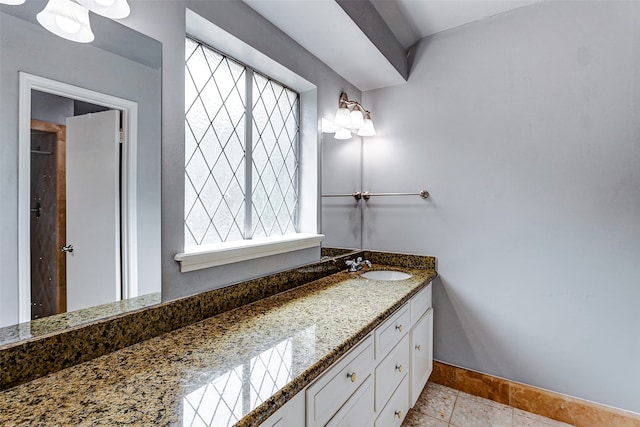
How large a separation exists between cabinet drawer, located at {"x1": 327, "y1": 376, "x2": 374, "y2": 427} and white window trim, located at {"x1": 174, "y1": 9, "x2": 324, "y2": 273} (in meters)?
0.71

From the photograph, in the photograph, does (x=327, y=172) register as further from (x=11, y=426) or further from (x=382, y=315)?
(x=11, y=426)

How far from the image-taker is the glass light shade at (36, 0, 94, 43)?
743 mm

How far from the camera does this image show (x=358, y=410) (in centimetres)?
112

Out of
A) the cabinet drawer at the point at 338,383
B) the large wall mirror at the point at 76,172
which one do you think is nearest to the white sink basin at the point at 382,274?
the cabinet drawer at the point at 338,383

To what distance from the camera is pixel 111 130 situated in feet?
3.11

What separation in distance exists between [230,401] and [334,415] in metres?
0.44

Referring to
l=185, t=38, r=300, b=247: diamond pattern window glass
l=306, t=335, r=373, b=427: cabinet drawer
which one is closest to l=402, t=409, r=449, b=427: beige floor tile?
l=306, t=335, r=373, b=427: cabinet drawer

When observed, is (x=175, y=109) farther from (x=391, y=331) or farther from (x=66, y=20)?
(x=391, y=331)

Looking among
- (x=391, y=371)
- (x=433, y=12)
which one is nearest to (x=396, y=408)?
(x=391, y=371)

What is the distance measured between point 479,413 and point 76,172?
2.36m

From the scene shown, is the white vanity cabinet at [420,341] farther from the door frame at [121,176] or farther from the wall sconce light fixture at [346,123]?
the door frame at [121,176]

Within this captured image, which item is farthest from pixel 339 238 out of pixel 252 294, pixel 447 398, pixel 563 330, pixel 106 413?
pixel 106 413

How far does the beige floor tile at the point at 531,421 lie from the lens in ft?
5.77

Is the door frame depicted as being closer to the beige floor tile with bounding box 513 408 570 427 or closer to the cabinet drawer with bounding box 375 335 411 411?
the cabinet drawer with bounding box 375 335 411 411
